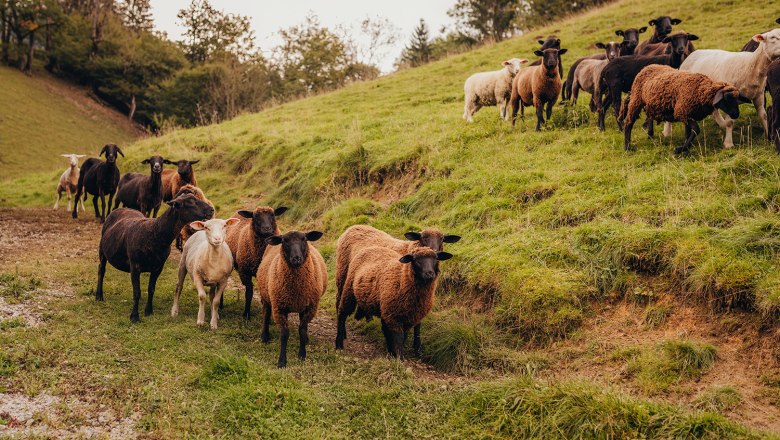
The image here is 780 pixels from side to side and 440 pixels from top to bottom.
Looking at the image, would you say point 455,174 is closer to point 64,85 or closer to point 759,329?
point 759,329

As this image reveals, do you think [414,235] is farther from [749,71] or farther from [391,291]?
[749,71]

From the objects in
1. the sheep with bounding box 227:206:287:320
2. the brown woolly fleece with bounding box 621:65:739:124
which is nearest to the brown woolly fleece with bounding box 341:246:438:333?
the sheep with bounding box 227:206:287:320

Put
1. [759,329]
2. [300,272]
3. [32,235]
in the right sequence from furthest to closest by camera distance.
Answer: [32,235]
[300,272]
[759,329]

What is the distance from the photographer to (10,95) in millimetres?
39625

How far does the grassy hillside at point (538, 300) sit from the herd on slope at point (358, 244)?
599mm

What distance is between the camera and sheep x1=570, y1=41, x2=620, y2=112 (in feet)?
42.6

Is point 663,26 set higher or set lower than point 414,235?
higher

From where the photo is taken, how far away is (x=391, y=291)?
7.29 metres

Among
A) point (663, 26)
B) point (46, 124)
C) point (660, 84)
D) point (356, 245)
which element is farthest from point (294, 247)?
point (46, 124)

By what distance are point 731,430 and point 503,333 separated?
317 centimetres

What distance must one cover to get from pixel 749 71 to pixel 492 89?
21.2ft

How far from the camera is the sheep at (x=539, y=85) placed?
12.8m

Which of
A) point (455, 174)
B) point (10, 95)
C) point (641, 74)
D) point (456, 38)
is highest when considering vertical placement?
point (456, 38)

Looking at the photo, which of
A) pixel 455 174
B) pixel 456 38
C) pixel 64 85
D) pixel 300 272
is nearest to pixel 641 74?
pixel 455 174
